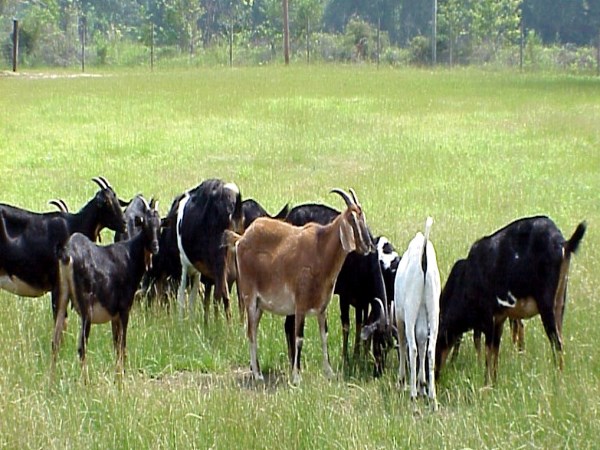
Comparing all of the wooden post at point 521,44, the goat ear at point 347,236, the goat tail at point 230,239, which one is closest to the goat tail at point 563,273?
the goat ear at point 347,236

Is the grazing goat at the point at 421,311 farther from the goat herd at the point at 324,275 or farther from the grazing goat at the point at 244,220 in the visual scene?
the grazing goat at the point at 244,220

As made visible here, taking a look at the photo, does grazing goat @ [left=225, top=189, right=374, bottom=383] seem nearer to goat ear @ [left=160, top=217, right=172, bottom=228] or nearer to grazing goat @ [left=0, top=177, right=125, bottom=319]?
goat ear @ [left=160, top=217, right=172, bottom=228]

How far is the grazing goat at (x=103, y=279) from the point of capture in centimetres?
746

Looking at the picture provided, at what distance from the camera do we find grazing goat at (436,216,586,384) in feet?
24.7

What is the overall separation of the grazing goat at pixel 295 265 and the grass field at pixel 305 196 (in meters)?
0.49

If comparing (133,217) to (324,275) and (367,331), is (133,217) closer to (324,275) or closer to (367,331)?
(324,275)

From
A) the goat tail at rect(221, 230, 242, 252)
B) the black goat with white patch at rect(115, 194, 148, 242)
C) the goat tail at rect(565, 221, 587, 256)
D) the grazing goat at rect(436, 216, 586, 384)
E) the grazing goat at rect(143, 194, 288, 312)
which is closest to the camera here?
the goat tail at rect(565, 221, 587, 256)

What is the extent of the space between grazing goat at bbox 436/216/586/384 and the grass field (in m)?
0.28

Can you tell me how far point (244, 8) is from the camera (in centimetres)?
7575

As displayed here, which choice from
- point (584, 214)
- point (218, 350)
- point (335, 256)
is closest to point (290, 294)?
point (335, 256)

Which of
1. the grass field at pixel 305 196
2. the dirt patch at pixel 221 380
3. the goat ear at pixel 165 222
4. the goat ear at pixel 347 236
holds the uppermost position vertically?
the goat ear at pixel 347 236

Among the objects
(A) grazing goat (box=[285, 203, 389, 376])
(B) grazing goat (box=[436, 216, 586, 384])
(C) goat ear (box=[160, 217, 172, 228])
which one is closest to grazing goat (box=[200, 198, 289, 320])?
(C) goat ear (box=[160, 217, 172, 228])

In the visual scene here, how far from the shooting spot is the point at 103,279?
761cm

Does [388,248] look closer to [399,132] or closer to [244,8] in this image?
[399,132]
